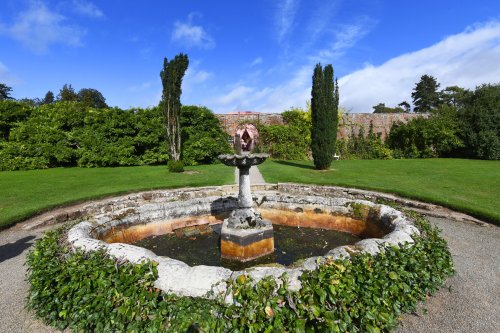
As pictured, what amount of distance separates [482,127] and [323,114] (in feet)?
43.7

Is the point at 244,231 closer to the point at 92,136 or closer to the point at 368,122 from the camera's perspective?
the point at 92,136

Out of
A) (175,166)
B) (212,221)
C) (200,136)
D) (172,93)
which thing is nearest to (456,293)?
(212,221)

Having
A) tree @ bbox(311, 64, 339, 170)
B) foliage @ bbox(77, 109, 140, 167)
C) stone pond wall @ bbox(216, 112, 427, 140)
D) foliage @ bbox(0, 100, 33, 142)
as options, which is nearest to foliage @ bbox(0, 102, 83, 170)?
foliage @ bbox(0, 100, 33, 142)

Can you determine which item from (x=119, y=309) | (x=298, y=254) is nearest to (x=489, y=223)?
(x=298, y=254)

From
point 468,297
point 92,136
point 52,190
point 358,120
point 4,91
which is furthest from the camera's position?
point 4,91

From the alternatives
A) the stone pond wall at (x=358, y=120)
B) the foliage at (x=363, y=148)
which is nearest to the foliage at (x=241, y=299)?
the stone pond wall at (x=358, y=120)

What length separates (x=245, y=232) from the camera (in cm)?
458

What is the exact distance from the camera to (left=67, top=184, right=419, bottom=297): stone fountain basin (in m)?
2.85

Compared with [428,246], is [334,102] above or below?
above

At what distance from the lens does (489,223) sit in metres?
5.97

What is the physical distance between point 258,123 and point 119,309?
62.4 ft

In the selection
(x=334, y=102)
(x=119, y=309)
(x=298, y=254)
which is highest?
(x=334, y=102)

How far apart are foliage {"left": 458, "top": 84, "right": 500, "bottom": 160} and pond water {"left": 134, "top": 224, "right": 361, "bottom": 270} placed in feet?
63.3

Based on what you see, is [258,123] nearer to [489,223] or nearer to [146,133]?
[146,133]
